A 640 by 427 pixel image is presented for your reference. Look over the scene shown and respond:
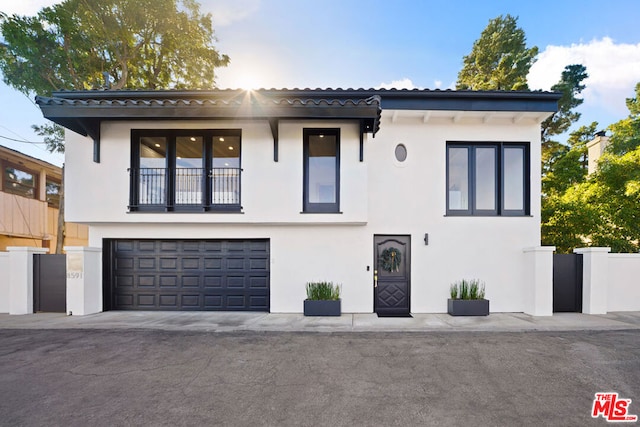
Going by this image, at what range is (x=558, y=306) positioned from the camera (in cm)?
793

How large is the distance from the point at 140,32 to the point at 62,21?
2.42m

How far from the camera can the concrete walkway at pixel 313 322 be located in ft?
21.2

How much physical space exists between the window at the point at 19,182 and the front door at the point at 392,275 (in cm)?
1720

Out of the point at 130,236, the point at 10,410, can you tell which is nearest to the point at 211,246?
the point at 130,236

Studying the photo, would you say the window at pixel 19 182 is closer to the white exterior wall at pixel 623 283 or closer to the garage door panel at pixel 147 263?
the garage door panel at pixel 147 263

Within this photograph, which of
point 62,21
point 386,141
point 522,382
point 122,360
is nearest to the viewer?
point 522,382

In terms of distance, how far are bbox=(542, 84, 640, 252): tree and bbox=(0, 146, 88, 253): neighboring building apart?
21217mm

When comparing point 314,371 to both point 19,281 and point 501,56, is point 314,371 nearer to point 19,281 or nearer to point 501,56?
point 19,281

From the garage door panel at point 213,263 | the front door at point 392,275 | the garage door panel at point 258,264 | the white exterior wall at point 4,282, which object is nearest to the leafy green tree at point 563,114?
the front door at point 392,275

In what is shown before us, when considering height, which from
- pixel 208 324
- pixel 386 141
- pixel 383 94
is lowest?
pixel 208 324

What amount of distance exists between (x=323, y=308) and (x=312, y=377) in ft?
10.9

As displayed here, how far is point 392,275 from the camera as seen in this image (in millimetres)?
8047

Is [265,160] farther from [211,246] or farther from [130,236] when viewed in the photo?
[130,236]

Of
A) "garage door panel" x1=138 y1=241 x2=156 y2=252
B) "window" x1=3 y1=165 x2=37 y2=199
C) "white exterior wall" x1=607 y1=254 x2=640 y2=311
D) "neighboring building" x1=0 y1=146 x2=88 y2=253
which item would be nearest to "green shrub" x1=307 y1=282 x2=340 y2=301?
"garage door panel" x1=138 y1=241 x2=156 y2=252
